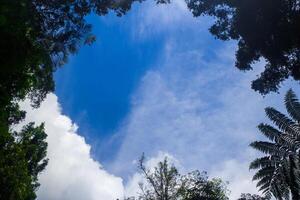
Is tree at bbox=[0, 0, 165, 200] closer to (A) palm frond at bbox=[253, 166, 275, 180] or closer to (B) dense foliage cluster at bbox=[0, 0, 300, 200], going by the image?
(B) dense foliage cluster at bbox=[0, 0, 300, 200]

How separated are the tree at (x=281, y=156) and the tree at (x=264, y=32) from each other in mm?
6132

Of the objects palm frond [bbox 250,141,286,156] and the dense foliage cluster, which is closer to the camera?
the dense foliage cluster

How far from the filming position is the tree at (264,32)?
17.8 metres

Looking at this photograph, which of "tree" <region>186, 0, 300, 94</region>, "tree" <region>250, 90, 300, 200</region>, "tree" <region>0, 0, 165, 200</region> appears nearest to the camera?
"tree" <region>0, 0, 165, 200</region>

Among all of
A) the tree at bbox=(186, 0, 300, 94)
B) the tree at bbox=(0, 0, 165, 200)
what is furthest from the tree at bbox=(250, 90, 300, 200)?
the tree at bbox=(0, 0, 165, 200)

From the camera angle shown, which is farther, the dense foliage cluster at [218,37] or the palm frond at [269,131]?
the palm frond at [269,131]

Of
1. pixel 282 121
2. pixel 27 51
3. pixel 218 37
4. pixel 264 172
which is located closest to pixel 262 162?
pixel 264 172

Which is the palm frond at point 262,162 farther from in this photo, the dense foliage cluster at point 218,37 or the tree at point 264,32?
the tree at point 264,32

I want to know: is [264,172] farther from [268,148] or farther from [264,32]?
[264,32]

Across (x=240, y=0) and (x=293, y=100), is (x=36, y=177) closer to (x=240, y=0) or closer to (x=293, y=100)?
(x=293, y=100)

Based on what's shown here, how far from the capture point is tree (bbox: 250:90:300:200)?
24.5 metres

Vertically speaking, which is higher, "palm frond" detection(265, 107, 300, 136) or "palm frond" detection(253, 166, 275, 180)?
"palm frond" detection(265, 107, 300, 136)

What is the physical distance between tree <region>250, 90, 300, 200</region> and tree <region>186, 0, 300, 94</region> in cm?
613

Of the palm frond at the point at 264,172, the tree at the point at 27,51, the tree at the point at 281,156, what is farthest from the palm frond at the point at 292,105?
the tree at the point at 27,51
